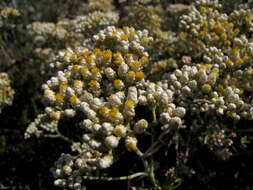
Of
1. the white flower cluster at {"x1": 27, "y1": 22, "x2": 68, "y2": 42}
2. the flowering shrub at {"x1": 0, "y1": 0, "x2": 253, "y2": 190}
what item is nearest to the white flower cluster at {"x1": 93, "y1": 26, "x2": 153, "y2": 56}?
the flowering shrub at {"x1": 0, "y1": 0, "x2": 253, "y2": 190}

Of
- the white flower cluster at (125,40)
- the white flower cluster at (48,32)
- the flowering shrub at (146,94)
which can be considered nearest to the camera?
the flowering shrub at (146,94)

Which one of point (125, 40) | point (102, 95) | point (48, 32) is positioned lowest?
point (48, 32)

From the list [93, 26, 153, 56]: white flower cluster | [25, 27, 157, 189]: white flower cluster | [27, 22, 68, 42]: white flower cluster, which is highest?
[93, 26, 153, 56]: white flower cluster

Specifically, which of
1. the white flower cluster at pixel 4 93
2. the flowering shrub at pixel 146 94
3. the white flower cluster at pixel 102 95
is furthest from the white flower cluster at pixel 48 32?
the white flower cluster at pixel 102 95

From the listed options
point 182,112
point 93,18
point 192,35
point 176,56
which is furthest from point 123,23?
point 182,112

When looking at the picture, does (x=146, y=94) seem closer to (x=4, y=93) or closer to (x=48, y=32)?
(x=4, y=93)

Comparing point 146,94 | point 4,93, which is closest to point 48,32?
→ point 4,93

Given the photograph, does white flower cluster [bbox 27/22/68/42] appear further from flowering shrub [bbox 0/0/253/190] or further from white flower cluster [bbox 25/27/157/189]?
white flower cluster [bbox 25/27/157/189]

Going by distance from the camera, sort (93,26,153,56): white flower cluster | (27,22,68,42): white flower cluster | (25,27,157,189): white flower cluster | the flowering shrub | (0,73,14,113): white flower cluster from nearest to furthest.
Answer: (25,27,157,189): white flower cluster < the flowering shrub < (93,26,153,56): white flower cluster < (0,73,14,113): white flower cluster < (27,22,68,42): white flower cluster

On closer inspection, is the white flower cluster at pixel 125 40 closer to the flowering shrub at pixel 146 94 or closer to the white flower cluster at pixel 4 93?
the flowering shrub at pixel 146 94

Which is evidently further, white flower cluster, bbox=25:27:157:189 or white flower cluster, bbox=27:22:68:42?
white flower cluster, bbox=27:22:68:42

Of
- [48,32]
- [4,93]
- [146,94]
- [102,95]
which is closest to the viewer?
[146,94]

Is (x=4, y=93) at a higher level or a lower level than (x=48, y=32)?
lower
